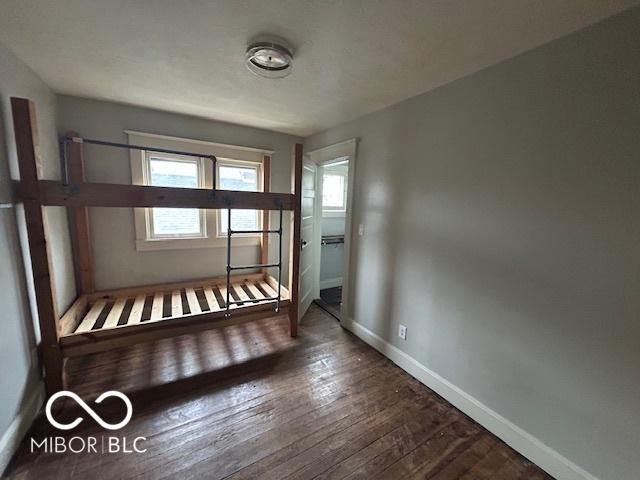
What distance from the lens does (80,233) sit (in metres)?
2.57

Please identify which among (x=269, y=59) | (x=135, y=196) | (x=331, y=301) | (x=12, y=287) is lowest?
(x=331, y=301)

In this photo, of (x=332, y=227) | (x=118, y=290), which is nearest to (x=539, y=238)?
(x=332, y=227)

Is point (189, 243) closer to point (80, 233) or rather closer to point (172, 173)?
point (172, 173)

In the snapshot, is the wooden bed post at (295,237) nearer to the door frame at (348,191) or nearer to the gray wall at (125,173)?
the door frame at (348,191)

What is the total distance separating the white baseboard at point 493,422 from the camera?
139 cm

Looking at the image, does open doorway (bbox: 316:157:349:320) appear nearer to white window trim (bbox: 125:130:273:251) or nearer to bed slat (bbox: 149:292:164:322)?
white window trim (bbox: 125:130:273:251)

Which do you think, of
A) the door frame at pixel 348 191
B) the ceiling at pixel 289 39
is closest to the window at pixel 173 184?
the ceiling at pixel 289 39

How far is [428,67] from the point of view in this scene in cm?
165

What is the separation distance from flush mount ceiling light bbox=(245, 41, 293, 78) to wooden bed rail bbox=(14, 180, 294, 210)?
3.18 feet

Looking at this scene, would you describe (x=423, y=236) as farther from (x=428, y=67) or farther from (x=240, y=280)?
(x=240, y=280)

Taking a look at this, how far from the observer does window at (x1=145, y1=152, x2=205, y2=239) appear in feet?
9.41

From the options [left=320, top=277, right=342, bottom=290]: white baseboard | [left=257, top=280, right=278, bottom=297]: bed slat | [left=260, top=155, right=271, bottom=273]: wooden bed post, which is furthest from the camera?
[left=320, top=277, right=342, bottom=290]: white baseboard

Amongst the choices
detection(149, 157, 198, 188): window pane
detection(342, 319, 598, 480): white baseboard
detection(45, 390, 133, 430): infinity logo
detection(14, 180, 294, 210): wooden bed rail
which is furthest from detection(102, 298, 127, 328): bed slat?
detection(342, 319, 598, 480): white baseboard

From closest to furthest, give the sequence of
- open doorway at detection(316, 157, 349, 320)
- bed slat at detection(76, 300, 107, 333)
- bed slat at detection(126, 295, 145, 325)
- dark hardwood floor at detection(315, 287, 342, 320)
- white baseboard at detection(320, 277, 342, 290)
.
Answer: bed slat at detection(76, 300, 107, 333) → bed slat at detection(126, 295, 145, 325) → dark hardwood floor at detection(315, 287, 342, 320) → open doorway at detection(316, 157, 349, 320) → white baseboard at detection(320, 277, 342, 290)
